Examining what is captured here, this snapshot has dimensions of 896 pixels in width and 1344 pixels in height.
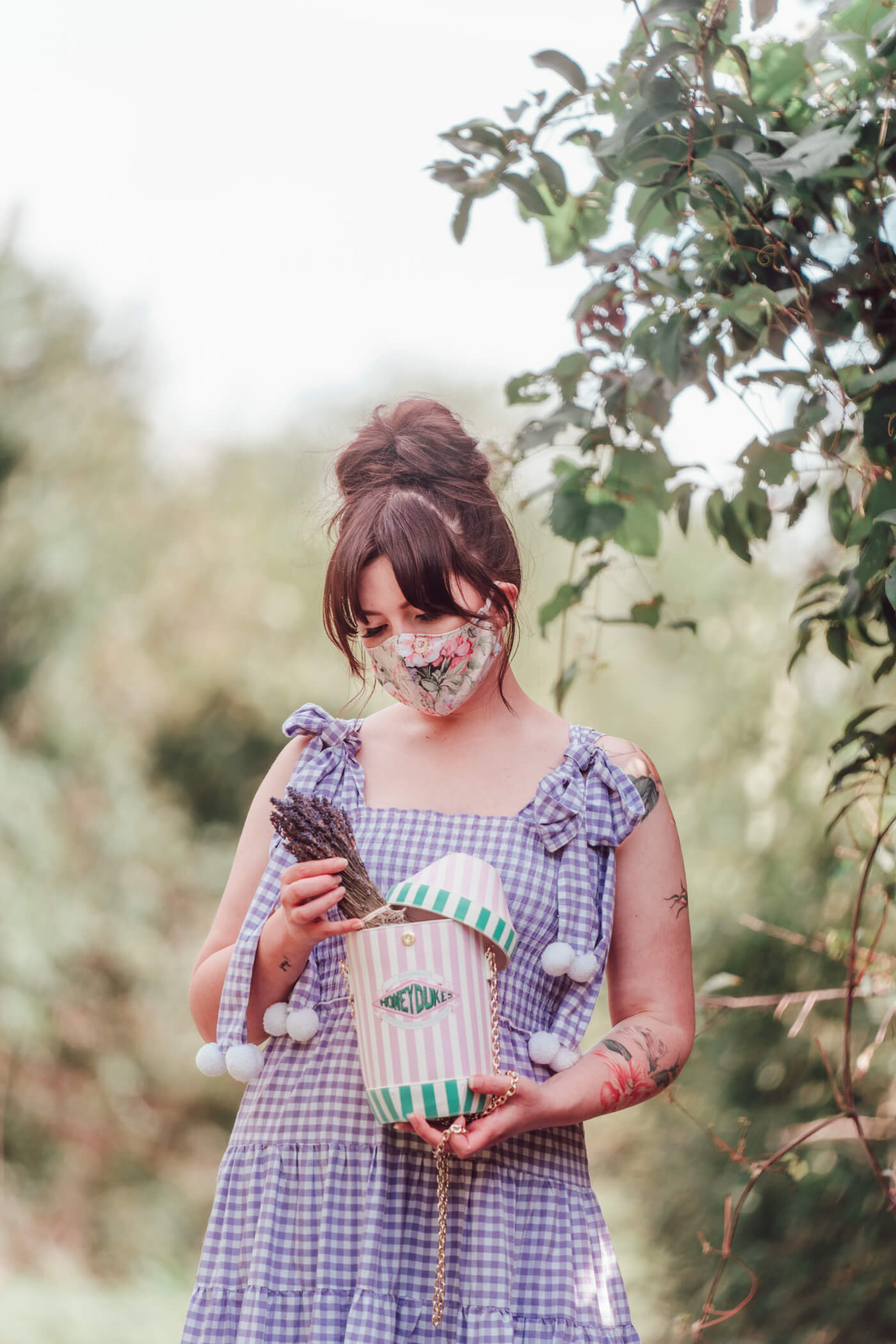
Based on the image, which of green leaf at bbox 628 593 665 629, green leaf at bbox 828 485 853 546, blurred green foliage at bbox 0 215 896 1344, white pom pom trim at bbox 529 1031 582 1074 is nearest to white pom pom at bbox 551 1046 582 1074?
white pom pom trim at bbox 529 1031 582 1074

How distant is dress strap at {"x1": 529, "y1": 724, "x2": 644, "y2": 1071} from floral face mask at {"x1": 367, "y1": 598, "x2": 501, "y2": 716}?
0.13 metres

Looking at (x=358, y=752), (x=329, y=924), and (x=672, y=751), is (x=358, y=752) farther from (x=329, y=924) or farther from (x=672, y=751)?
(x=672, y=751)

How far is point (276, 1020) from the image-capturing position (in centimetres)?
114

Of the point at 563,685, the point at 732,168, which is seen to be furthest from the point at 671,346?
the point at 563,685

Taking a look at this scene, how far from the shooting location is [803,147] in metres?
1.19

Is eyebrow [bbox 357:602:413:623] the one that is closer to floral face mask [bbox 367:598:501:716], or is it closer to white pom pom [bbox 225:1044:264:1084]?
floral face mask [bbox 367:598:501:716]

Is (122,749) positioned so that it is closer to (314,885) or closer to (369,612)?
(369,612)

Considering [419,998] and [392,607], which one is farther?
[392,607]

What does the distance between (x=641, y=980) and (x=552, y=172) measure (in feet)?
3.00

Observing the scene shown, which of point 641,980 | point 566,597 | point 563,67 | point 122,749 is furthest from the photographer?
point 122,749

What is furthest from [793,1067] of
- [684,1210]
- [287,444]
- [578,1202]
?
[287,444]

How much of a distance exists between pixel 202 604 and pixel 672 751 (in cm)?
274

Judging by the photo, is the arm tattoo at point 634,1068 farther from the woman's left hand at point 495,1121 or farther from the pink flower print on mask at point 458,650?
the pink flower print on mask at point 458,650

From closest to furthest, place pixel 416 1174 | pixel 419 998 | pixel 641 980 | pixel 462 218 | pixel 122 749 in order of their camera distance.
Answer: pixel 419 998, pixel 416 1174, pixel 641 980, pixel 462 218, pixel 122 749
